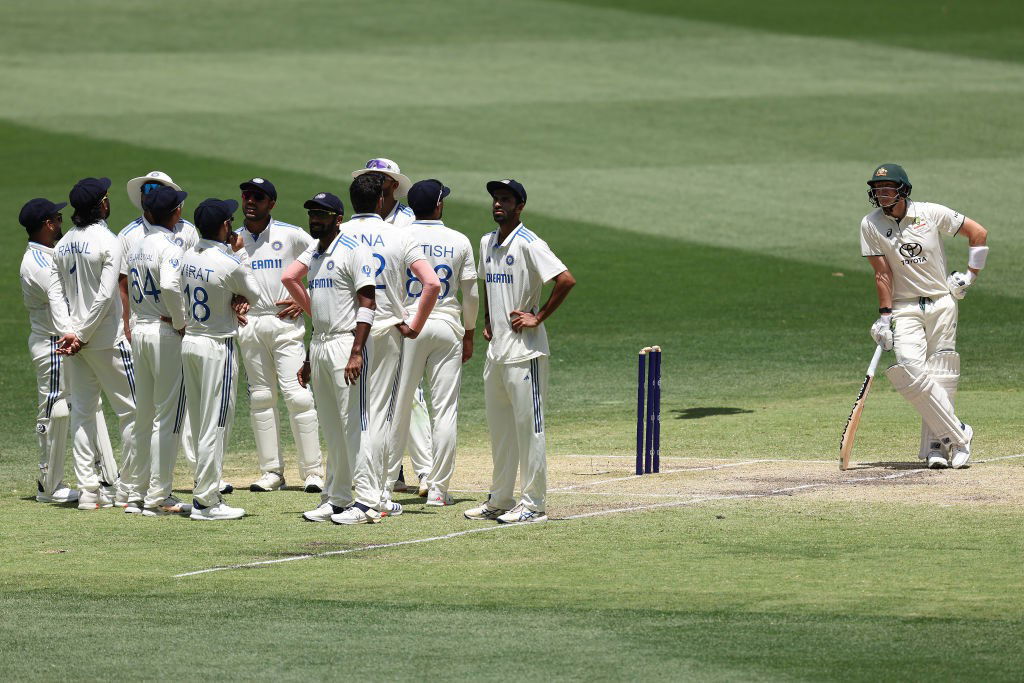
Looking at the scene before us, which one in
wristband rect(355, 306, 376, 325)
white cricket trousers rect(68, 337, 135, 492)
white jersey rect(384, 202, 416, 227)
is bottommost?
white cricket trousers rect(68, 337, 135, 492)

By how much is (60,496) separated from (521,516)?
3.84m

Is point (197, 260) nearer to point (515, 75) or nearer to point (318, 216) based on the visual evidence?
point (318, 216)

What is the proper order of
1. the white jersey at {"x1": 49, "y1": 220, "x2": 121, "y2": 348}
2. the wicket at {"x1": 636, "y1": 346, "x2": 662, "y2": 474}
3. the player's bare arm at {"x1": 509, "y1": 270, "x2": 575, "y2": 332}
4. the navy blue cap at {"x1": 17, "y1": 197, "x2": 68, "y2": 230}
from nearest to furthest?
the player's bare arm at {"x1": 509, "y1": 270, "x2": 575, "y2": 332} < the white jersey at {"x1": 49, "y1": 220, "x2": 121, "y2": 348} < the navy blue cap at {"x1": 17, "y1": 197, "x2": 68, "y2": 230} < the wicket at {"x1": 636, "y1": 346, "x2": 662, "y2": 474}

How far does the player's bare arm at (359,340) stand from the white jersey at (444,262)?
2.42ft

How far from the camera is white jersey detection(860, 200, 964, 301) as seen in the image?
12773mm

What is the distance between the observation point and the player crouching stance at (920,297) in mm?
12625

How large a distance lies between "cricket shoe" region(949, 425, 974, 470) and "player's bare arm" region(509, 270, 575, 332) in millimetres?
3558

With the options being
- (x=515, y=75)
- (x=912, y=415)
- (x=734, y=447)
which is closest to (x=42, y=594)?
(x=734, y=447)

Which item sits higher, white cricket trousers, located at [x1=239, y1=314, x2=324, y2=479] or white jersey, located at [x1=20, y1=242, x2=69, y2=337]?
white jersey, located at [x1=20, y1=242, x2=69, y2=337]

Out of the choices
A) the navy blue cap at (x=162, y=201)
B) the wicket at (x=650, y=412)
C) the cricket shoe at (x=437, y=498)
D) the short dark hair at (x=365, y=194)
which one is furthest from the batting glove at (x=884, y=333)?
the navy blue cap at (x=162, y=201)

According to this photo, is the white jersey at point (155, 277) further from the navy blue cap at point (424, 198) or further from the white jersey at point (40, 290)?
the navy blue cap at point (424, 198)

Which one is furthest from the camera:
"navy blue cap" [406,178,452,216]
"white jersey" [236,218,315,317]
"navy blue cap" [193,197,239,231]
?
"white jersey" [236,218,315,317]

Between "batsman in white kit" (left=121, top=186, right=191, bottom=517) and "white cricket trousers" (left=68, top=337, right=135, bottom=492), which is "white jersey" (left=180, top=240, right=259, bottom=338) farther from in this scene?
"white cricket trousers" (left=68, top=337, right=135, bottom=492)

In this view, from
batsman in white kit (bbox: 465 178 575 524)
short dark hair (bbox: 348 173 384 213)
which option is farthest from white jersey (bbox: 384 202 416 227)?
batsman in white kit (bbox: 465 178 575 524)
